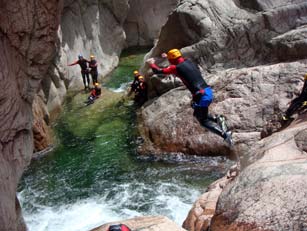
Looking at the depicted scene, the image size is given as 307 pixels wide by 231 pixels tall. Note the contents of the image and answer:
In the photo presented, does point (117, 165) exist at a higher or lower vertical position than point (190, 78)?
lower

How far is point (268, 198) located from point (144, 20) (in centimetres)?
2423

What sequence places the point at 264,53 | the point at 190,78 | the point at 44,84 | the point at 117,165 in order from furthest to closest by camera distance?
the point at 44,84, the point at 264,53, the point at 117,165, the point at 190,78

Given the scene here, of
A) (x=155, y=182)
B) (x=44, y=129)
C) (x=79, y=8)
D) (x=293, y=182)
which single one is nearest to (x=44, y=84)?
(x=44, y=129)

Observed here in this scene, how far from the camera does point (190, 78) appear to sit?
9.73 meters

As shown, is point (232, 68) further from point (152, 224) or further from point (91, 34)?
point (91, 34)

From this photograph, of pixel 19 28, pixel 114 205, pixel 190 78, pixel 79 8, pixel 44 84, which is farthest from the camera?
pixel 79 8

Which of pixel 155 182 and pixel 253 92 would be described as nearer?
pixel 155 182

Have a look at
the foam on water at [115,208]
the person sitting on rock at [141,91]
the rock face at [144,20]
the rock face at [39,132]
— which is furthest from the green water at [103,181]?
the rock face at [144,20]

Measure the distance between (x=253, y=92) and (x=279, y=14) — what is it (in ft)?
11.2

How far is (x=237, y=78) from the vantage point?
49.0 ft

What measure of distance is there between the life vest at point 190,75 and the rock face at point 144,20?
20.3m

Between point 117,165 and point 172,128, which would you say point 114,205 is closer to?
point 117,165

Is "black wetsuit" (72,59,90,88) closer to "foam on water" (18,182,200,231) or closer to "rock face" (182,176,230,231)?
"foam on water" (18,182,200,231)

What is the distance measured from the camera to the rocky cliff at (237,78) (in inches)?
533
